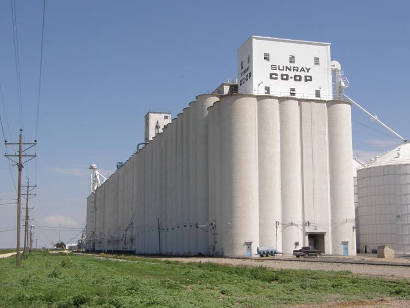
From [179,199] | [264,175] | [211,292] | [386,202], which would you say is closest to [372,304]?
[211,292]

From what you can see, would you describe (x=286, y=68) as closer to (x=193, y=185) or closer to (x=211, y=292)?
(x=193, y=185)

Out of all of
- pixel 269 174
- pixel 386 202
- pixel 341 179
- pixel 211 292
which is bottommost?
pixel 211 292

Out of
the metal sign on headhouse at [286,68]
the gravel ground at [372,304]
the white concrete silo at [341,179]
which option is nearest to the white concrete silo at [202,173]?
the metal sign on headhouse at [286,68]

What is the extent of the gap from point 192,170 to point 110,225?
77.4 m

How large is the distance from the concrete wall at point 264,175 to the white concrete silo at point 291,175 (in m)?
0.13

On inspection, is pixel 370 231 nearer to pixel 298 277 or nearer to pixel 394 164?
pixel 394 164

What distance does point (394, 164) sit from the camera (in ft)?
258

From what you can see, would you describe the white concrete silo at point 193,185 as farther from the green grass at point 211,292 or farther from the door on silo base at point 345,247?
the green grass at point 211,292

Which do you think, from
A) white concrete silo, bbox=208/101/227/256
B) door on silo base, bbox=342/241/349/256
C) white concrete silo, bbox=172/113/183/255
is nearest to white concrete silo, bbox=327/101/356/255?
door on silo base, bbox=342/241/349/256

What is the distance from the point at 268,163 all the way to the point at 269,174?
4.89ft

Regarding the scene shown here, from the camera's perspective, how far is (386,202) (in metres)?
78.7

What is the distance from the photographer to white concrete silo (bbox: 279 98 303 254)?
7281 centimetres

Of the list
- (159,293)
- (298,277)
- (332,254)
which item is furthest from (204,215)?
(159,293)

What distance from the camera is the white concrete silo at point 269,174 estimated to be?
71.9 m
